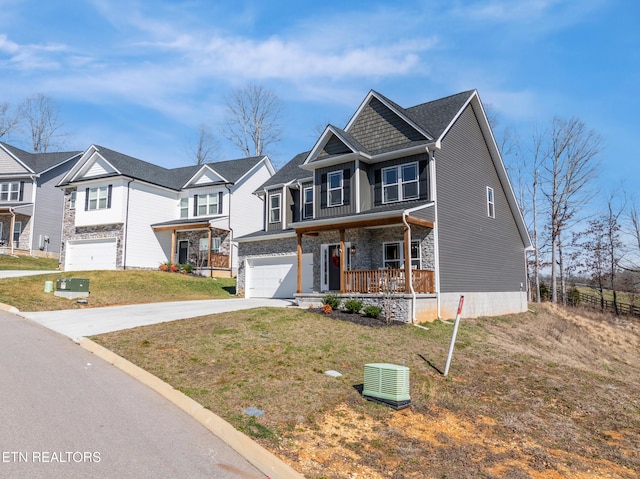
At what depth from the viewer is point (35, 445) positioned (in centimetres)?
510

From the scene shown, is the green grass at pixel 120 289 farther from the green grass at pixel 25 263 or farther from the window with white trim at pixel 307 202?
the green grass at pixel 25 263

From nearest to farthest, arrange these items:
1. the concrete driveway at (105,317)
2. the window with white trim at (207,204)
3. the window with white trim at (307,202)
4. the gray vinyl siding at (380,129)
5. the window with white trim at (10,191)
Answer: the concrete driveway at (105,317) → the gray vinyl siding at (380,129) → the window with white trim at (307,202) → the window with white trim at (207,204) → the window with white trim at (10,191)

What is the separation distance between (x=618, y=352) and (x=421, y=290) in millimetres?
9625

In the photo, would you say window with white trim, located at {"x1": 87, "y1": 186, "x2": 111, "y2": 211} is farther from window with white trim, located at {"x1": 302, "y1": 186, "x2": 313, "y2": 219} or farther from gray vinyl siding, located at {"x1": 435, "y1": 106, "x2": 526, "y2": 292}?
gray vinyl siding, located at {"x1": 435, "y1": 106, "x2": 526, "y2": 292}

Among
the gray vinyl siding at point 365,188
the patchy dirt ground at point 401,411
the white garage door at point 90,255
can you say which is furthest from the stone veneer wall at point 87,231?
the patchy dirt ground at point 401,411

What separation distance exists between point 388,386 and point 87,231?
27.3m

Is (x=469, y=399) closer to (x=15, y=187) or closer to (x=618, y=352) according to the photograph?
(x=618, y=352)

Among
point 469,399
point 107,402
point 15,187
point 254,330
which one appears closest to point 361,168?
point 254,330

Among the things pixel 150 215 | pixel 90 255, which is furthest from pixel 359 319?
pixel 90 255

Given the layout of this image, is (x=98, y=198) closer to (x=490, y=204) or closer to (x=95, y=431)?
(x=490, y=204)

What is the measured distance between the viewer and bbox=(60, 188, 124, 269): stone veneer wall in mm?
28234

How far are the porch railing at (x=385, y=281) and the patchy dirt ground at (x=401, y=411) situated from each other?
222 centimetres

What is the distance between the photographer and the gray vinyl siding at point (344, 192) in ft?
62.0

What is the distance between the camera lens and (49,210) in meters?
36.5
